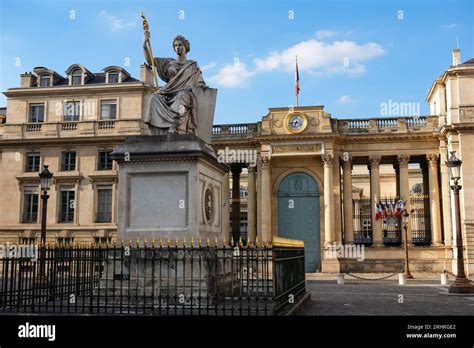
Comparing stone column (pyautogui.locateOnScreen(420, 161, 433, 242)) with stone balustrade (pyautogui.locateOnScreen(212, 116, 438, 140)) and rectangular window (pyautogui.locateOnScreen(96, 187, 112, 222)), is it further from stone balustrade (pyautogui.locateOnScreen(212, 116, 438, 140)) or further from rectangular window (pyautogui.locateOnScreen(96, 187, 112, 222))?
rectangular window (pyautogui.locateOnScreen(96, 187, 112, 222))

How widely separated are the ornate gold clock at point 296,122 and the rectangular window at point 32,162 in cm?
2110

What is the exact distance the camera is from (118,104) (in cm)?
4462

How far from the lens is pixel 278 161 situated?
42.0m

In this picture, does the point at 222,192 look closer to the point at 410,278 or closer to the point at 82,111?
the point at 410,278

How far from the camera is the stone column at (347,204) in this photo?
4084 centimetres

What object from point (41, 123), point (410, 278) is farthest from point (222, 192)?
point (41, 123)

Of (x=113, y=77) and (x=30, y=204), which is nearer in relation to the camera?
(x=30, y=204)

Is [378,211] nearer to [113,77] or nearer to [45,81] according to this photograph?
[113,77]

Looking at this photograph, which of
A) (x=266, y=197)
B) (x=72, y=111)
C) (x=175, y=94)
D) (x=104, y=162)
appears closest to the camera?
(x=175, y=94)

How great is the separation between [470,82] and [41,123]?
3373cm

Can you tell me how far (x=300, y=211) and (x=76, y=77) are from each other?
22433mm

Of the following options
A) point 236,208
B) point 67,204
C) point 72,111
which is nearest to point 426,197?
point 236,208

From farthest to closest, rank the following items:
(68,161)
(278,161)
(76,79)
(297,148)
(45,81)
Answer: (45,81) → (76,79) → (68,161) → (278,161) → (297,148)

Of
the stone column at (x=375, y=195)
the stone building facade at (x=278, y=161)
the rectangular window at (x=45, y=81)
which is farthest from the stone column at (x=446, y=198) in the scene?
the rectangular window at (x=45, y=81)
